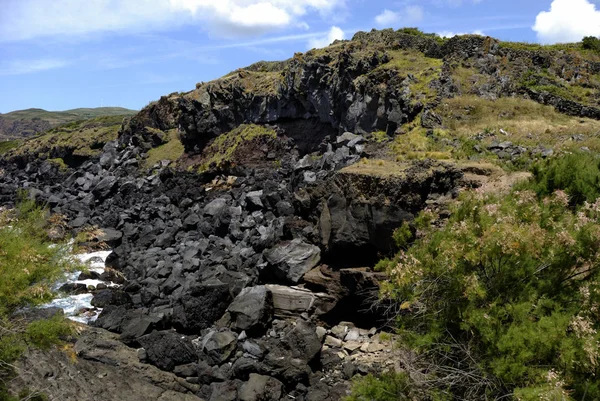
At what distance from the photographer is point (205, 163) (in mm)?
47219

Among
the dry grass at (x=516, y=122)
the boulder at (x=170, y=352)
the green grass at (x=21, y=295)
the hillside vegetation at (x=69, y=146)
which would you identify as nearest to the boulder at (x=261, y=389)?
the boulder at (x=170, y=352)

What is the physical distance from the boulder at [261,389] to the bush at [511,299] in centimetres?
661

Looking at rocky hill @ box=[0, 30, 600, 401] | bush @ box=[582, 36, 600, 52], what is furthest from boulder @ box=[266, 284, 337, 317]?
bush @ box=[582, 36, 600, 52]

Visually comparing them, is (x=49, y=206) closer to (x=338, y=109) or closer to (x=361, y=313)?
(x=338, y=109)

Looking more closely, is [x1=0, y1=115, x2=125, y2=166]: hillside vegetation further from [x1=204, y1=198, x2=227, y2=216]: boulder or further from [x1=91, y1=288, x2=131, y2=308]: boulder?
[x1=91, y1=288, x2=131, y2=308]: boulder

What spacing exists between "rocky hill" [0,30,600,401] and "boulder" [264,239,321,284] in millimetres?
A: 100

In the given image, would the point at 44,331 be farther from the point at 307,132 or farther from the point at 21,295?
the point at 307,132

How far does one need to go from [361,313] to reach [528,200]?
36.0 feet

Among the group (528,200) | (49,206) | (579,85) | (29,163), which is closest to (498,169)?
(528,200)

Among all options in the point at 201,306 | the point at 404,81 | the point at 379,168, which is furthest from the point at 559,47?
the point at 201,306

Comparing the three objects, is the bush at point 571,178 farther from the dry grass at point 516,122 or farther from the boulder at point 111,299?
the boulder at point 111,299

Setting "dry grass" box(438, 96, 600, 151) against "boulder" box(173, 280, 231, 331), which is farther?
"dry grass" box(438, 96, 600, 151)

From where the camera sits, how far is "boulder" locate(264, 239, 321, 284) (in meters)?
21.0

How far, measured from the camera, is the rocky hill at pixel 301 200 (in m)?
16.9
